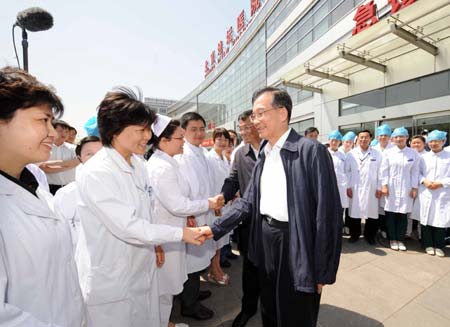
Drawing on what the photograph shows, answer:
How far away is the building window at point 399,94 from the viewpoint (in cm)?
711

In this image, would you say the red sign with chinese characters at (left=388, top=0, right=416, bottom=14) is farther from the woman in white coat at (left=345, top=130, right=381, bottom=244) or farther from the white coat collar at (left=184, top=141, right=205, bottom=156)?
the white coat collar at (left=184, top=141, right=205, bottom=156)

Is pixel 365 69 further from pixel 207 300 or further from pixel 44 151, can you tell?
pixel 44 151

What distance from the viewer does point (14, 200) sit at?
3.29 feet

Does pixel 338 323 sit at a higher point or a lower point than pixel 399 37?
lower

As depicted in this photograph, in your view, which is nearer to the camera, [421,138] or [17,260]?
[17,260]

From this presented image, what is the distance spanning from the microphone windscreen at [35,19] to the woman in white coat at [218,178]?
2.46 meters

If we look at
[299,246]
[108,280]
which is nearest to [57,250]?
[108,280]

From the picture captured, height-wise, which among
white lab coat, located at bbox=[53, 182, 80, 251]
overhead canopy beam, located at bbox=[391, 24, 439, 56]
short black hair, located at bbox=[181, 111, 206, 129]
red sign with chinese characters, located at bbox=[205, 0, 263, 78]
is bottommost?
white lab coat, located at bbox=[53, 182, 80, 251]

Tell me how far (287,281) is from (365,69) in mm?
10158

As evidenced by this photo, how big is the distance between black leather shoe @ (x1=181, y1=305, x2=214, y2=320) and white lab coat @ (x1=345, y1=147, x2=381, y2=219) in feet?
11.9

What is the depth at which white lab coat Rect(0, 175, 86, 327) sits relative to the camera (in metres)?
0.89

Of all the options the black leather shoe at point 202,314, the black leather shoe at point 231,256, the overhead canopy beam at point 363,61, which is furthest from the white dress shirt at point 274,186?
the overhead canopy beam at point 363,61

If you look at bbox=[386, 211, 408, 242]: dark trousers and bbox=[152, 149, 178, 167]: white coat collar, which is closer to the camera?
bbox=[152, 149, 178, 167]: white coat collar

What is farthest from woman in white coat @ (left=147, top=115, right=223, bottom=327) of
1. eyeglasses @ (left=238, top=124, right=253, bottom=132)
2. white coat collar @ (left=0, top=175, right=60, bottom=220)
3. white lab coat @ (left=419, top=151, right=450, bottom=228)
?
white lab coat @ (left=419, top=151, right=450, bottom=228)
